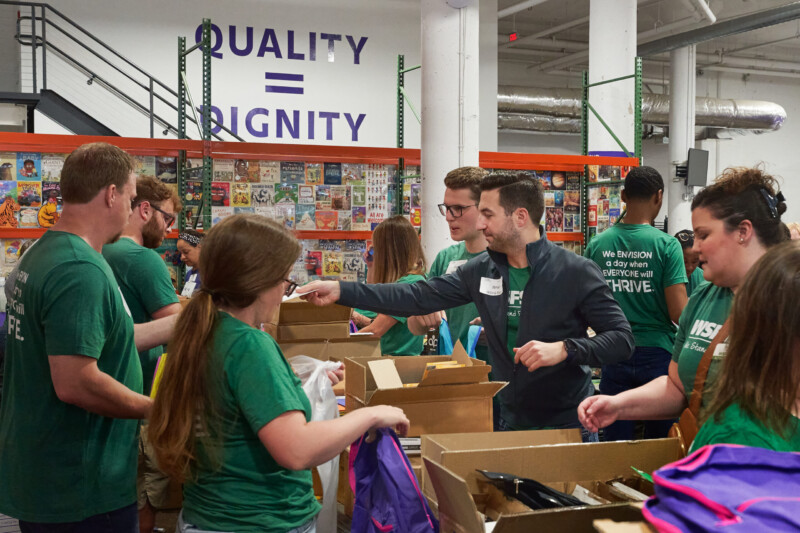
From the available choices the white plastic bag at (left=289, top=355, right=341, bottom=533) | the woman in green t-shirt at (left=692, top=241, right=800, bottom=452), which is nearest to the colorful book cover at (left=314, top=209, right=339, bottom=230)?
the white plastic bag at (left=289, top=355, right=341, bottom=533)

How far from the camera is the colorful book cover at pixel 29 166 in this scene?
18.3 ft

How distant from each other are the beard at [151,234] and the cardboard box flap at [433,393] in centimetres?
146

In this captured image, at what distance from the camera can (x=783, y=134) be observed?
17125mm

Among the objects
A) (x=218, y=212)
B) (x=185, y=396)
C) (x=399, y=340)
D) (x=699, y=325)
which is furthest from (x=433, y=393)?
(x=218, y=212)

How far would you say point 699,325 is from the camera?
81.0 inches

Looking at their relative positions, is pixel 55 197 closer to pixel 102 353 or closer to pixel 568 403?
pixel 102 353

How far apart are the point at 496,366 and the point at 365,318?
6.45 feet

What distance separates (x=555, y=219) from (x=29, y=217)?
460cm

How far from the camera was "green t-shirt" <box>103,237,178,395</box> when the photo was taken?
275 cm

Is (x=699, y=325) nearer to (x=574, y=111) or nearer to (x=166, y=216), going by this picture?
(x=166, y=216)

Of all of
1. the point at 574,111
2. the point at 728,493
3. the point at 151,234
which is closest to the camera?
the point at 728,493

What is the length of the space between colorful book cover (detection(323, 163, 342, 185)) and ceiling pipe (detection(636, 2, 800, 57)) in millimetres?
7522

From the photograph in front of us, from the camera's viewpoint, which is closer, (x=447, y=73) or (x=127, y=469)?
(x=127, y=469)

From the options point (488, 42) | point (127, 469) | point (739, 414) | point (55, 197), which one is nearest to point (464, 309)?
point (127, 469)
